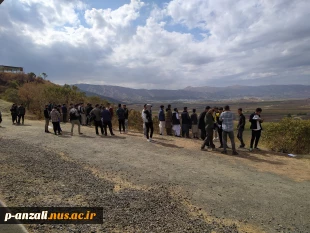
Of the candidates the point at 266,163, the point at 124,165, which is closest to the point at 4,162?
the point at 124,165

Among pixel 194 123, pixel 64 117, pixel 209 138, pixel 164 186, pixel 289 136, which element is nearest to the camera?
pixel 164 186

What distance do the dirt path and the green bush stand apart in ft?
7.42

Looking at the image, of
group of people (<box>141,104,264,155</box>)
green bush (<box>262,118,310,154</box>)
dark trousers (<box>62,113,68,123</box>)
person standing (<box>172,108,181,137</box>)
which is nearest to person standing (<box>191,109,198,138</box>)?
group of people (<box>141,104,264,155</box>)

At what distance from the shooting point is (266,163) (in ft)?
30.4

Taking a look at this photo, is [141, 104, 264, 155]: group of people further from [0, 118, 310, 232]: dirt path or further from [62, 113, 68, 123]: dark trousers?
[62, 113, 68, 123]: dark trousers

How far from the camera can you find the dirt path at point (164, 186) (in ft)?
16.1

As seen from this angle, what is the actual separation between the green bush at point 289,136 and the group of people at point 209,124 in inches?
37.2

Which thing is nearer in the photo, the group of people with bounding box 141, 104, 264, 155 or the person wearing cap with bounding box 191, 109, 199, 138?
the group of people with bounding box 141, 104, 264, 155

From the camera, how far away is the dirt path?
16.1 feet

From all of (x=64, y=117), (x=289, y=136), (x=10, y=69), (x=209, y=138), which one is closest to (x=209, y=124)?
(x=209, y=138)

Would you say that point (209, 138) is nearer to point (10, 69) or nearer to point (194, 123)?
point (194, 123)

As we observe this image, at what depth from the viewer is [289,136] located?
12188mm

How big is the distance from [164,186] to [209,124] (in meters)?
4.76

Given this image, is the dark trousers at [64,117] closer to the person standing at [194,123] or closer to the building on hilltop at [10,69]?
the person standing at [194,123]
